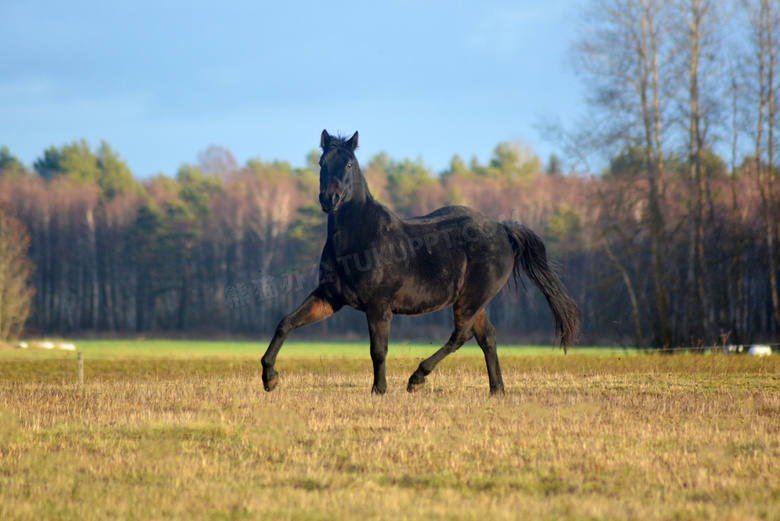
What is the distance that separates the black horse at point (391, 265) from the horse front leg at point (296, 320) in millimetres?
11

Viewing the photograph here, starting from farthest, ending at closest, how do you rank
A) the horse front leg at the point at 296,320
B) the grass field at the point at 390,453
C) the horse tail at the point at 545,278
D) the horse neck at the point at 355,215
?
the horse tail at the point at 545,278, the horse neck at the point at 355,215, the horse front leg at the point at 296,320, the grass field at the point at 390,453

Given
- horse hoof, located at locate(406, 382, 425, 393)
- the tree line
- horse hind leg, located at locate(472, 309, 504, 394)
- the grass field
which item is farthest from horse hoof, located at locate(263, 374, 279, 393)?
the tree line

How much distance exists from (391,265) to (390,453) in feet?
10.9

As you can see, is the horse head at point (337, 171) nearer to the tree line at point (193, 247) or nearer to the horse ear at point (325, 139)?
the horse ear at point (325, 139)

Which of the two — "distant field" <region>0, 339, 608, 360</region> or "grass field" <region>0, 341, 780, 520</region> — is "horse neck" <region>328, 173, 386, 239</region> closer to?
"grass field" <region>0, 341, 780, 520</region>

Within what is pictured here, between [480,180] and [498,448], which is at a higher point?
[480,180]

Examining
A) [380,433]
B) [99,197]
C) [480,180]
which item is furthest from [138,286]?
[380,433]

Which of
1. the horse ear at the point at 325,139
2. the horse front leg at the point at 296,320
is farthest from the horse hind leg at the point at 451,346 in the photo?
the horse ear at the point at 325,139

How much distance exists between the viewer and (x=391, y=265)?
828cm

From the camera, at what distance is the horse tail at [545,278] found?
387 inches

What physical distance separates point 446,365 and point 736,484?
9925 mm

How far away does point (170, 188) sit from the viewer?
5897 centimetres

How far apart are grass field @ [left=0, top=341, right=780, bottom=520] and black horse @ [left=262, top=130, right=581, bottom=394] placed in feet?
2.47

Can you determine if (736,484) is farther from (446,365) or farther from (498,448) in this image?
(446,365)
